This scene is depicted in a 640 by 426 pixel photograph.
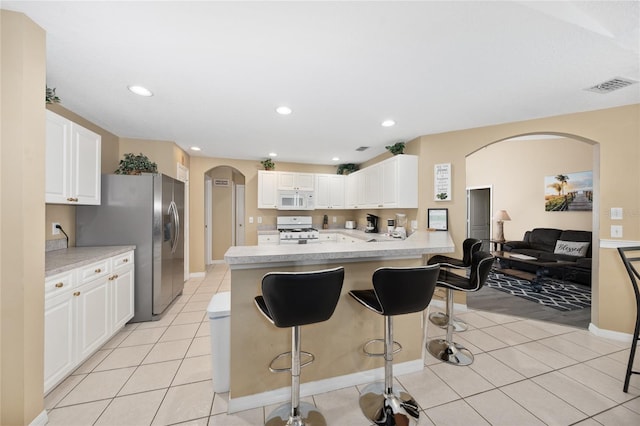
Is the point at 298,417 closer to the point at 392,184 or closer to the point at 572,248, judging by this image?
Answer: the point at 392,184

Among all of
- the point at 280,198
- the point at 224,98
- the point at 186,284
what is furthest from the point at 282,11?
the point at 186,284

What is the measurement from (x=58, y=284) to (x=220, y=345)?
49.8 inches

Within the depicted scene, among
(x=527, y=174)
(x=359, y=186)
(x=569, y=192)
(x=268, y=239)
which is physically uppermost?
(x=527, y=174)

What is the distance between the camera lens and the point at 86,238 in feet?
9.12

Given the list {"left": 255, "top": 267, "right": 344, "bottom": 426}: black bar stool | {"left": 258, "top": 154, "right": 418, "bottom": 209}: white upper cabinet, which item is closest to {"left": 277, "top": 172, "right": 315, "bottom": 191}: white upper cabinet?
{"left": 258, "top": 154, "right": 418, "bottom": 209}: white upper cabinet

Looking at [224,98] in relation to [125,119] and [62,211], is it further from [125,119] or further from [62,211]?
[62,211]

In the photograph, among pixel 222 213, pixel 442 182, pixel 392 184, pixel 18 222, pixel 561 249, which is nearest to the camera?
pixel 18 222

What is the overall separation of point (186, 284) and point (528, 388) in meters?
4.85

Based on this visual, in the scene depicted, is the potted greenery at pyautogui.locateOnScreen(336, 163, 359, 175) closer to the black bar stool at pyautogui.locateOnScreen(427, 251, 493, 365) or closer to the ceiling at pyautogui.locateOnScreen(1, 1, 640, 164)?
the ceiling at pyautogui.locateOnScreen(1, 1, 640, 164)

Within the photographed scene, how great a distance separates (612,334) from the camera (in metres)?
2.64

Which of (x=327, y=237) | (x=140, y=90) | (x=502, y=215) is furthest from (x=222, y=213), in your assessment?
(x=502, y=215)

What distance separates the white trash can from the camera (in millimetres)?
1820

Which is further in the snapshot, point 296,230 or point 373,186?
point 296,230

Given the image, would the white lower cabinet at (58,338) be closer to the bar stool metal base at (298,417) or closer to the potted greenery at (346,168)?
the bar stool metal base at (298,417)
